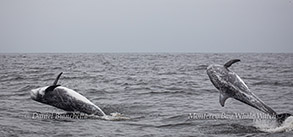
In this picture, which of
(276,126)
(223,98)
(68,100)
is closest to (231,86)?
Result: (223,98)

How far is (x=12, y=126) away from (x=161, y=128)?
4.17 m

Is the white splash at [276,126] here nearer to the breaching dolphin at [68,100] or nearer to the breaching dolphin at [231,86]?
the breaching dolphin at [231,86]

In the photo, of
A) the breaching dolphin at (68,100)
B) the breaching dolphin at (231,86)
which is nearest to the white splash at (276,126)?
the breaching dolphin at (231,86)

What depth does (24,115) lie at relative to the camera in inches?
517

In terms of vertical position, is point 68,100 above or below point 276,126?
above

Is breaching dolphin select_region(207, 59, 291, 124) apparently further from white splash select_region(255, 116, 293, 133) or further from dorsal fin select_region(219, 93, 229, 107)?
white splash select_region(255, 116, 293, 133)

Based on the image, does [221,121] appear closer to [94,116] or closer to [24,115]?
[94,116]

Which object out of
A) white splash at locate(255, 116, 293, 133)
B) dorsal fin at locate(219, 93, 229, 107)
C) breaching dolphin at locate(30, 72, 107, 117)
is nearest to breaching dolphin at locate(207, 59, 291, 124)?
dorsal fin at locate(219, 93, 229, 107)

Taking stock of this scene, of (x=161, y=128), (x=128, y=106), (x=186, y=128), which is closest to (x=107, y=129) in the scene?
(x=161, y=128)

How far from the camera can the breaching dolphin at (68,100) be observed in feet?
42.3

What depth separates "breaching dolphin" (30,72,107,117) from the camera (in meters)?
12.9

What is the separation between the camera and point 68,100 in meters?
13.0

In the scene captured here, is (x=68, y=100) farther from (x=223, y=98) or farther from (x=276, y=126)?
(x=276, y=126)

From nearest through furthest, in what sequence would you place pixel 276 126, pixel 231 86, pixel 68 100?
pixel 276 126 < pixel 231 86 < pixel 68 100
